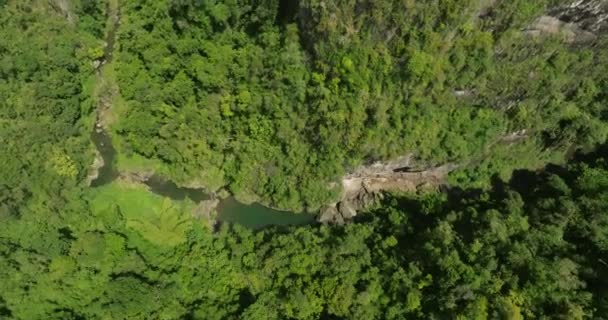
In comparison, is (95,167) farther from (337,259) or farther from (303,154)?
(337,259)

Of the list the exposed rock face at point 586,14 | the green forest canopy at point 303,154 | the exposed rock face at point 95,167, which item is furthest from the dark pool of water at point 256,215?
the exposed rock face at point 586,14

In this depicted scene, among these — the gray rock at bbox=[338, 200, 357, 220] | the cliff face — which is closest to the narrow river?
the gray rock at bbox=[338, 200, 357, 220]

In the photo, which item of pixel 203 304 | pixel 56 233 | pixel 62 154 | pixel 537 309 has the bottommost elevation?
pixel 203 304

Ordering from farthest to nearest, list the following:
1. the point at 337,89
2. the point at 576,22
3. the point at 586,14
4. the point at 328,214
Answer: the point at 328,214 → the point at 337,89 → the point at 576,22 → the point at 586,14

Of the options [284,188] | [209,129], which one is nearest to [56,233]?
[209,129]

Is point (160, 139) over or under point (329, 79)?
under

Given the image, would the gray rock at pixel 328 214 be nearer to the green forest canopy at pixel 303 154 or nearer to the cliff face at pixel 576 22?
the green forest canopy at pixel 303 154

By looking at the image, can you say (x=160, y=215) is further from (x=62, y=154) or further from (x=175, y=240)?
(x=62, y=154)

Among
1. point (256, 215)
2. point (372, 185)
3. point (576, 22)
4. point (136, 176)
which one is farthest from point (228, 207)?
point (576, 22)
